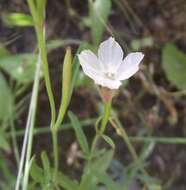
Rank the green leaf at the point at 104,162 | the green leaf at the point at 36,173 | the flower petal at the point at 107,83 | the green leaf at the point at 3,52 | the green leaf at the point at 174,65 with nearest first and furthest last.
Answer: the flower petal at the point at 107,83, the green leaf at the point at 36,173, the green leaf at the point at 104,162, the green leaf at the point at 3,52, the green leaf at the point at 174,65

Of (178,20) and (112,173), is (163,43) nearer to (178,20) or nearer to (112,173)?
(178,20)

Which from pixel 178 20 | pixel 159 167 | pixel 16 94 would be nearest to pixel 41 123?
pixel 16 94

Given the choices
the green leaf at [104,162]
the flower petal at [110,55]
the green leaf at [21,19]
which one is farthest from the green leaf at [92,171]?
the green leaf at [21,19]

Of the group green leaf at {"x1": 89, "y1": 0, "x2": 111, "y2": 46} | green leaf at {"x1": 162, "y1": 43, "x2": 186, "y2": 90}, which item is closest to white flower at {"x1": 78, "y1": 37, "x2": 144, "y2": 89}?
green leaf at {"x1": 89, "y1": 0, "x2": 111, "y2": 46}

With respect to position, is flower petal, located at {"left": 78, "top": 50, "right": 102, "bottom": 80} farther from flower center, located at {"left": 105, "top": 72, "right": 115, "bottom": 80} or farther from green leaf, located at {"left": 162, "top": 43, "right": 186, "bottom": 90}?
green leaf, located at {"left": 162, "top": 43, "right": 186, "bottom": 90}

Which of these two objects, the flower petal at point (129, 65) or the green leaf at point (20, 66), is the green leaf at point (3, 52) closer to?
the green leaf at point (20, 66)

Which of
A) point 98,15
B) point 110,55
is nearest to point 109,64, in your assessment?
point 110,55

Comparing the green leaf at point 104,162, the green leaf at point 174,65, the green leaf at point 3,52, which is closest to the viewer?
the green leaf at point 104,162
